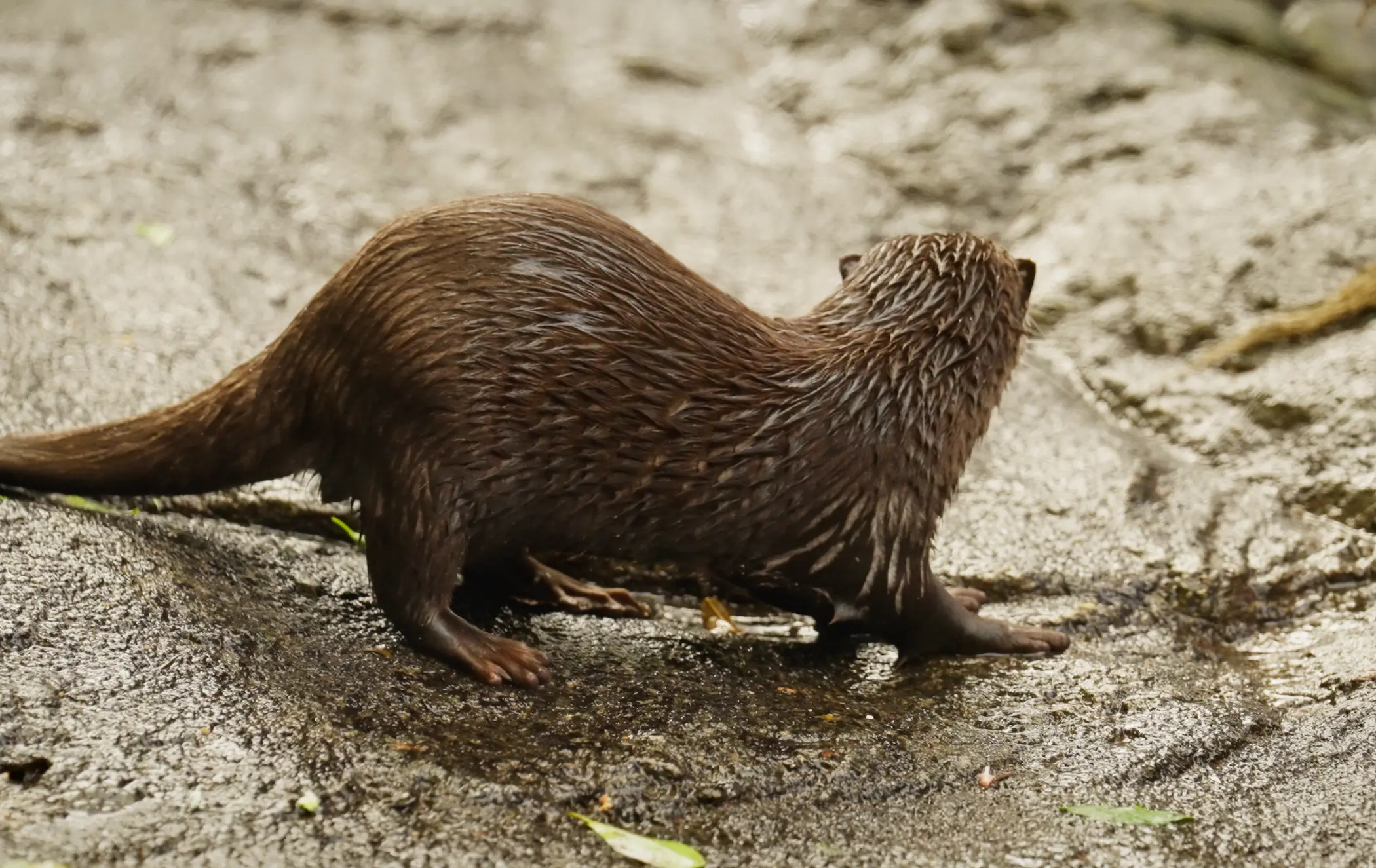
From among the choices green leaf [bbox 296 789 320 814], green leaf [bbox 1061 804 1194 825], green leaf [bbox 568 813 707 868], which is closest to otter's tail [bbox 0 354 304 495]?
green leaf [bbox 296 789 320 814]

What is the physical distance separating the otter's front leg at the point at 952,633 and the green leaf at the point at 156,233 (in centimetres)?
248

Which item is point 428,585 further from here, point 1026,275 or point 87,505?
point 1026,275

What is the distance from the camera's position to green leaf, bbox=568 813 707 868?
6.16 feet

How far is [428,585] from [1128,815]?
117cm

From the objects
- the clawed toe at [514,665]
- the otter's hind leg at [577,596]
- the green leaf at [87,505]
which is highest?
the otter's hind leg at [577,596]

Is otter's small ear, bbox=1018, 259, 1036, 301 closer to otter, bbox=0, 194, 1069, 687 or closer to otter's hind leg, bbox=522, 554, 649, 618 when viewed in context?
otter, bbox=0, 194, 1069, 687

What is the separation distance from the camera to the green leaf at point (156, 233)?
404cm

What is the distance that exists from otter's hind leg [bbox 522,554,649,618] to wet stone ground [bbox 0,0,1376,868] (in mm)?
79

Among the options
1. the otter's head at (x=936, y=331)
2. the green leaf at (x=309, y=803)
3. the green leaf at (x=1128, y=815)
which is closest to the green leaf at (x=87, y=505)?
the green leaf at (x=309, y=803)

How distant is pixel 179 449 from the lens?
2.55 m

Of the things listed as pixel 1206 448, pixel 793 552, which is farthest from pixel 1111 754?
pixel 1206 448

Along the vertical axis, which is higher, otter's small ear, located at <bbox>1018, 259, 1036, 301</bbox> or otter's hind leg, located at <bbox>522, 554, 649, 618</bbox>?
otter's small ear, located at <bbox>1018, 259, 1036, 301</bbox>

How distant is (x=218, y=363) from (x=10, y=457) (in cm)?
91

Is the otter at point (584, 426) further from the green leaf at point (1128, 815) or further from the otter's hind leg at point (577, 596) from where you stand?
the green leaf at point (1128, 815)
